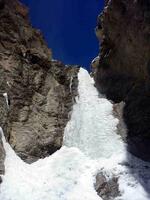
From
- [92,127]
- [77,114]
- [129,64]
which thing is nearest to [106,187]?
[92,127]

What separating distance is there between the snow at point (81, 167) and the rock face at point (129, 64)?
126 cm

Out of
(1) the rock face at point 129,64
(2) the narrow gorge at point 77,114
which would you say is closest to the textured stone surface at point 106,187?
(2) the narrow gorge at point 77,114

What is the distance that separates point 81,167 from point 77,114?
6.91 metres

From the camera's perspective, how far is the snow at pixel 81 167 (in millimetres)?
23031

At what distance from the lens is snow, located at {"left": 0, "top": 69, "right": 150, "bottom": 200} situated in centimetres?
2303

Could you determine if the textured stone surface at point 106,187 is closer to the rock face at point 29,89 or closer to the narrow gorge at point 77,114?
the narrow gorge at point 77,114

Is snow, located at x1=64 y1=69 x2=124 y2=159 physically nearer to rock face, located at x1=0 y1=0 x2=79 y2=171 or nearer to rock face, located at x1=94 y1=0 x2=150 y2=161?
rock face, located at x1=0 y1=0 x2=79 y2=171

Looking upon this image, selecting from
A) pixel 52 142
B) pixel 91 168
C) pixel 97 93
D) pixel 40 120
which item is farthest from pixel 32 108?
pixel 91 168

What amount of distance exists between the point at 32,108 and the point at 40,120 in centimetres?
123

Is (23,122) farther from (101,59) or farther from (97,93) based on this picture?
(101,59)

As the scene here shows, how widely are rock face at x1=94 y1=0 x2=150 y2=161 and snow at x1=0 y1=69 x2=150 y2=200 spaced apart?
126cm

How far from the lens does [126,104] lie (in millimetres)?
30531

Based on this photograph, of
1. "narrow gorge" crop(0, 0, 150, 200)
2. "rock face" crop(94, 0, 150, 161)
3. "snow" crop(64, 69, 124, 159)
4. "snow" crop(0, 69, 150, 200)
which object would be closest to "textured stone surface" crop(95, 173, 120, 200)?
"narrow gorge" crop(0, 0, 150, 200)

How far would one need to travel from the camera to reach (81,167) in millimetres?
25766
